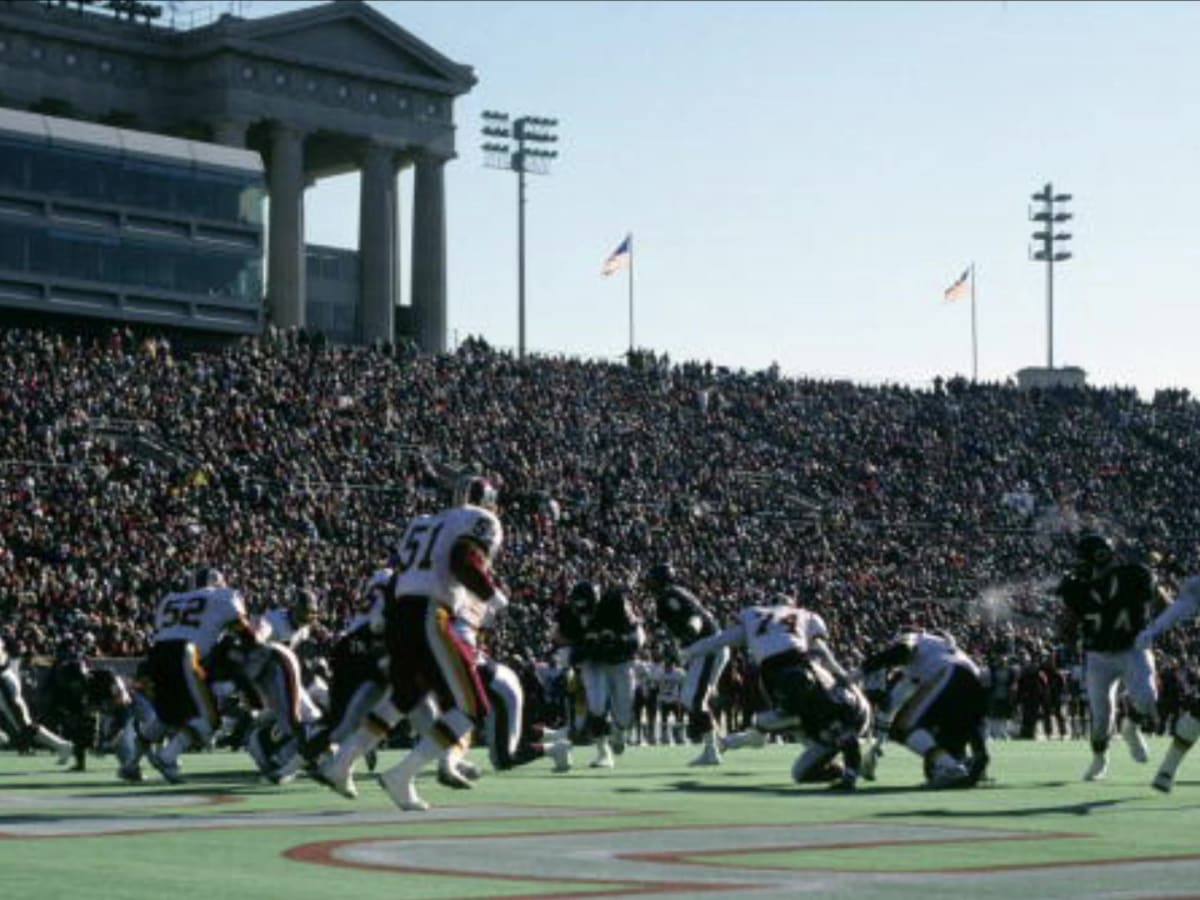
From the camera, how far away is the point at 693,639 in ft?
83.0

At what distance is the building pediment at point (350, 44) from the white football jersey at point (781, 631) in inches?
2360

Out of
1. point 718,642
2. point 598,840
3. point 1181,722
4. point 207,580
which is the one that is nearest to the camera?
point 598,840

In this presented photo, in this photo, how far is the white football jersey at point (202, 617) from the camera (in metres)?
20.8

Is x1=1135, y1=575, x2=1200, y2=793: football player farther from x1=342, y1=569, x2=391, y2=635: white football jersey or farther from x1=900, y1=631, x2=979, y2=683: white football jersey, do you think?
x1=342, y1=569, x2=391, y2=635: white football jersey

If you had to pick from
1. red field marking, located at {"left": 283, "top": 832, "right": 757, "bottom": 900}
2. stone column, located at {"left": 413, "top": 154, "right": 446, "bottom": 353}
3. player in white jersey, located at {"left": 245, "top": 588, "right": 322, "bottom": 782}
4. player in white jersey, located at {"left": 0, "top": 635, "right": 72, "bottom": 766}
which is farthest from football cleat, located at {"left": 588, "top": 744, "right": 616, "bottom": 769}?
stone column, located at {"left": 413, "top": 154, "right": 446, "bottom": 353}

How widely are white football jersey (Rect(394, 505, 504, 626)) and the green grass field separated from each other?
135 centimetres

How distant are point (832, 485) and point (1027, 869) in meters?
53.1

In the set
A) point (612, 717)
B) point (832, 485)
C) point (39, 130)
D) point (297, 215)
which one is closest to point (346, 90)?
point (297, 215)

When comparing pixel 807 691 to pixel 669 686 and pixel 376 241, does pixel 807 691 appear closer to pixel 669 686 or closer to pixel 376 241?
pixel 669 686

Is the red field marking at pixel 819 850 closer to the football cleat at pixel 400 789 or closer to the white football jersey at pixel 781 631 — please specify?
the football cleat at pixel 400 789

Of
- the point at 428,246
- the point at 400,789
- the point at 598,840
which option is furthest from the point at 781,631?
the point at 428,246

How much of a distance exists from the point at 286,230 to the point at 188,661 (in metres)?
60.0

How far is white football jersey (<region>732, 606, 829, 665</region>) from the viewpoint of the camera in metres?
20.8

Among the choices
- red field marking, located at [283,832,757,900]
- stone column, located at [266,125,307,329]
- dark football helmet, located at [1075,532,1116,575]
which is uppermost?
stone column, located at [266,125,307,329]
